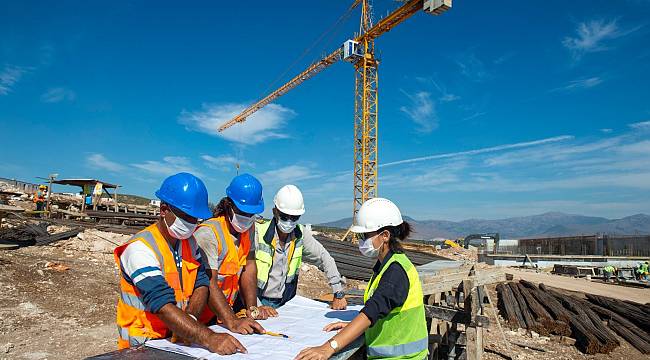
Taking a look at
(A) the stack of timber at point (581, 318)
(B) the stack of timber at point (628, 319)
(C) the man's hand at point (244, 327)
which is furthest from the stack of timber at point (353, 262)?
(C) the man's hand at point (244, 327)

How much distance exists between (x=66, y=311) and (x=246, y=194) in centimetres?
719

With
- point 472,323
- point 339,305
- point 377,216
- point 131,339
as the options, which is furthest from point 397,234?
point 472,323

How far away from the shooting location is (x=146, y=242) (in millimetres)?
2385

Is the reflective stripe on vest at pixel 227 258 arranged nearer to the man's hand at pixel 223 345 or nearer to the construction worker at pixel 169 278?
the construction worker at pixel 169 278

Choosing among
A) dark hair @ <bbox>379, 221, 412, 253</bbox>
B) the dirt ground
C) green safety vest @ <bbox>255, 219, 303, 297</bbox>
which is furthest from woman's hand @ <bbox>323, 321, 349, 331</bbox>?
the dirt ground

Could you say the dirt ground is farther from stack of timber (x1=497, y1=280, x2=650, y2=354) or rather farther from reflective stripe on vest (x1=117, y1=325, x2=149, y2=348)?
stack of timber (x1=497, y1=280, x2=650, y2=354)

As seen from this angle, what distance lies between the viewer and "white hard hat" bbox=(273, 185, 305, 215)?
3.73 meters

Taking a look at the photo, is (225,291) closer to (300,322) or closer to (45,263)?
(300,322)

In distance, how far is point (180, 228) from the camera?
2547 mm

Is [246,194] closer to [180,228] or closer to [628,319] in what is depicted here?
[180,228]

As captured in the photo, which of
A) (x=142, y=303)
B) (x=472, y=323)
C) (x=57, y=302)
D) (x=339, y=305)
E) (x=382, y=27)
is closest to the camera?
(x=142, y=303)

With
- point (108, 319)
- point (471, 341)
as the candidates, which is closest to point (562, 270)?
point (471, 341)

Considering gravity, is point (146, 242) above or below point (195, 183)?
below

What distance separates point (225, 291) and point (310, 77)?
147ft
